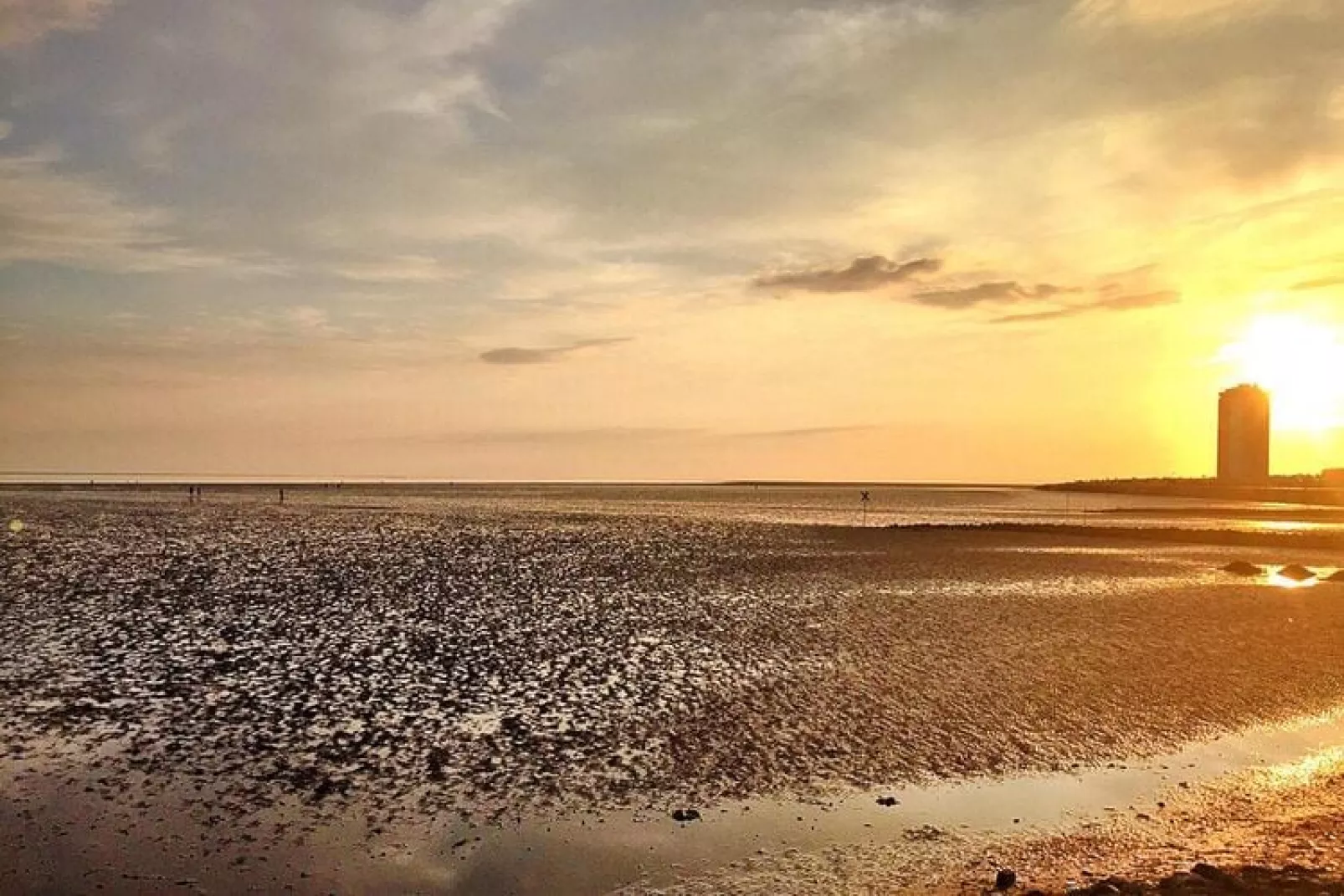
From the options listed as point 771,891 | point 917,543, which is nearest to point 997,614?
point 771,891

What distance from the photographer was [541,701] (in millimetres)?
20953

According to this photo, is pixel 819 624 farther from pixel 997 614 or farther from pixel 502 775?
pixel 502 775

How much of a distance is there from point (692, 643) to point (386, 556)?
115 feet

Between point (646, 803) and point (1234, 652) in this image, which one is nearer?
point (646, 803)

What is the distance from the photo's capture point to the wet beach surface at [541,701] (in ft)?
42.3

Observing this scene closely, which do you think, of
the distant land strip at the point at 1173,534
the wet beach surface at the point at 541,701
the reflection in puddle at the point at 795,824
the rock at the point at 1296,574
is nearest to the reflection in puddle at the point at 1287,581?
the rock at the point at 1296,574

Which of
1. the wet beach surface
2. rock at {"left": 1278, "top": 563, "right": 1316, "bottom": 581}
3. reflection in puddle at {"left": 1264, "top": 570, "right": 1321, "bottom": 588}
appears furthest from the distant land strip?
the wet beach surface

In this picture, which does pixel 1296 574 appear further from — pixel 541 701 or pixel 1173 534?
pixel 541 701

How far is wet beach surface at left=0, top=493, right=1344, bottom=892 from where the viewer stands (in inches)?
508

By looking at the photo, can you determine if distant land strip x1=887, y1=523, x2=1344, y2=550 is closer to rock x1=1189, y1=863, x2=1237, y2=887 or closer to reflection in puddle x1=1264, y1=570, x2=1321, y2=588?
reflection in puddle x1=1264, y1=570, x2=1321, y2=588

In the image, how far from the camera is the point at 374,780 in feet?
50.1

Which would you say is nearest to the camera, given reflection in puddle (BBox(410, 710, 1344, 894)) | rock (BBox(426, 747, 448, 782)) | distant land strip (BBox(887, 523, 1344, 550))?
reflection in puddle (BBox(410, 710, 1344, 894))

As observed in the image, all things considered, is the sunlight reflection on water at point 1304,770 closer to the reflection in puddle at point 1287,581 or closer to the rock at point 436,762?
the rock at point 436,762

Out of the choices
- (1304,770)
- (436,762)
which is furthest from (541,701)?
(1304,770)
